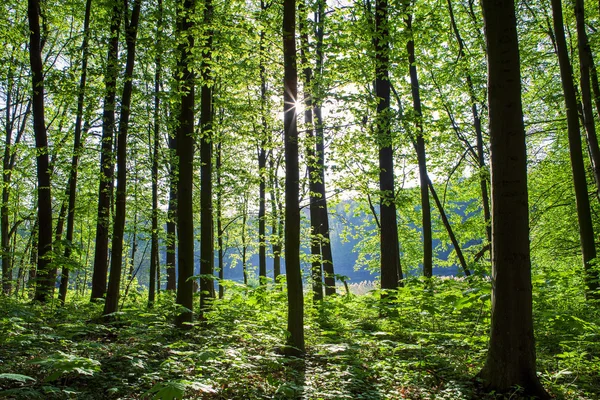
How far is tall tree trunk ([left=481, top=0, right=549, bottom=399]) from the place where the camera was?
4516 millimetres

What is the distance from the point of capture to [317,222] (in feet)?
42.2

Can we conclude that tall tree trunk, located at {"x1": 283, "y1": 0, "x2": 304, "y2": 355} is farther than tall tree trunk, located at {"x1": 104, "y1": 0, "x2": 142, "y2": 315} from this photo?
No

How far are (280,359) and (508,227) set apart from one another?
317cm

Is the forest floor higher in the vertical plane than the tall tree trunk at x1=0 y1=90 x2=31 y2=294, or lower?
lower

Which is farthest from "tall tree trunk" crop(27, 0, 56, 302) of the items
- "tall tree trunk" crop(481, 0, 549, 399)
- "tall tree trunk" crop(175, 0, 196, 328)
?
"tall tree trunk" crop(481, 0, 549, 399)

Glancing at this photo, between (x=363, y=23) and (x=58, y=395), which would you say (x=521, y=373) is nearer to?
(x=58, y=395)

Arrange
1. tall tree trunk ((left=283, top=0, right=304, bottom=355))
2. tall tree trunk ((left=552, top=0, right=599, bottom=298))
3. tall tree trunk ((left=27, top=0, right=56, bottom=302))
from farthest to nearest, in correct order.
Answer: tall tree trunk ((left=27, top=0, right=56, bottom=302)), tall tree trunk ((left=552, top=0, right=599, bottom=298)), tall tree trunk ((left=283, top=0, right=304, bottom=355))

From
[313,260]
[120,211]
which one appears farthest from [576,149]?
[120,211]

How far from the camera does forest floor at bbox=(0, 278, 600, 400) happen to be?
14.1ft

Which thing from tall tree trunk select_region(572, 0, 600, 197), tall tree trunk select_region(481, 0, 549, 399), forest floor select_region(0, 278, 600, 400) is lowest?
forest floor select_region(0, 278, 600, 400)

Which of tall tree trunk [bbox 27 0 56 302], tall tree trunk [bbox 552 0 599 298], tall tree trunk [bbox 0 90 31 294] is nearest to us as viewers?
tall tree trunk [bbox 552 0 599 298]

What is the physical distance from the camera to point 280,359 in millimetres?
4980

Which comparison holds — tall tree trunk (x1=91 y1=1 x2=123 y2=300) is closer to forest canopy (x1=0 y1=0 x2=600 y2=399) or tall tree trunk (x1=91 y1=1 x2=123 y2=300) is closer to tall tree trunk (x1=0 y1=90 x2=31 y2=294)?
forest canopy (x1=0 y1=0 x2=600 y2=399)

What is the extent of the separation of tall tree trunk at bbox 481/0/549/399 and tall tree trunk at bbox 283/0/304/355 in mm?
2658
